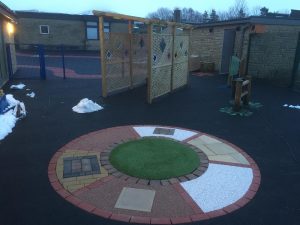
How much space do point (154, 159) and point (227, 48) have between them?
12.8 meters

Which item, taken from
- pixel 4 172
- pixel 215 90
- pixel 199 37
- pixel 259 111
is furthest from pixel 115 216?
pixel 199 37

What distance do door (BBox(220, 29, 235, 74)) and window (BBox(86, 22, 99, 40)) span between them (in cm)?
1870

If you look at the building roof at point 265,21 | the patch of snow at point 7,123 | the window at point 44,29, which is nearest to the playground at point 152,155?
the patch of snow at point 7,123

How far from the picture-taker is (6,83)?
1246cm

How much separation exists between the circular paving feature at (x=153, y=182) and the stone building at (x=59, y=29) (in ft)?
87.7

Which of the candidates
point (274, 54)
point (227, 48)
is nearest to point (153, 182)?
point (274, 54)

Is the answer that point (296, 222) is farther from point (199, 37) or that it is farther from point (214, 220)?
point (199, 37)

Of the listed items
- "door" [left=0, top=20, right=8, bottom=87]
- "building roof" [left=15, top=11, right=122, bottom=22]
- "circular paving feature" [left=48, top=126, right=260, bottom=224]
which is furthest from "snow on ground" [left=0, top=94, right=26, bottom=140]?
"building roof" [left=15, top=11, right=122, bottom=22]

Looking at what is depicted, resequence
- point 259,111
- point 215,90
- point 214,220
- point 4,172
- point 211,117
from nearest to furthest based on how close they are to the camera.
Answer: point 214,220, point 4,172, point 211,117, point 259,111, point 215,90

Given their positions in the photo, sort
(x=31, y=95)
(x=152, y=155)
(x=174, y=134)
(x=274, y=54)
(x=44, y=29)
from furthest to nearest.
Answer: (x=44, y=29), (x=274, y=54), (x=31, y=95), (x=174, y=134), (x=152, y=155)

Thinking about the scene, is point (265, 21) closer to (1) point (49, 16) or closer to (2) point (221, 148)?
(2) point (221, 148)

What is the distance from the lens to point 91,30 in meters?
31.2

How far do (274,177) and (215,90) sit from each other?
749cm

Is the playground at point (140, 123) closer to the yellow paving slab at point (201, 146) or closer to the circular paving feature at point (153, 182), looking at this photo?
the circular paving feature at point (153, 182)
